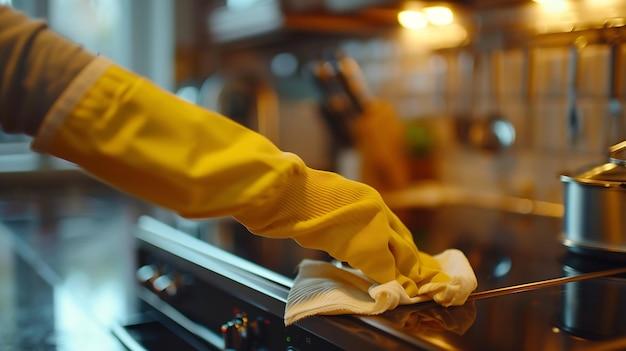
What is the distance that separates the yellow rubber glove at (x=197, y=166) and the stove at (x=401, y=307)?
0.10 meters

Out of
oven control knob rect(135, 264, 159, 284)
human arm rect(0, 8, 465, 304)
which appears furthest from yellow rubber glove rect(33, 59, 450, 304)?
oven control knob rect(135, 264, 159, 284)

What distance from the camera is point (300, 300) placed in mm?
669

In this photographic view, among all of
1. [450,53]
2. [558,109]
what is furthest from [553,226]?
[450,53]

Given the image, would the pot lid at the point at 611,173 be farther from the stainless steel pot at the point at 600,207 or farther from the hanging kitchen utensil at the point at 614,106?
the hanging kitchen utensil at the point at 614,106

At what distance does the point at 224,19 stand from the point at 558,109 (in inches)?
37.4

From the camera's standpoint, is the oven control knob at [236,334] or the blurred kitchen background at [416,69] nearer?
the oven control knob at [236,334]

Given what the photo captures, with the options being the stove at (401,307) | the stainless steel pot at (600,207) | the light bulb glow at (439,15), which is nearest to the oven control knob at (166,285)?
the stove at (401,307)

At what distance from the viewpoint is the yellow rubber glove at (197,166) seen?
52 cm

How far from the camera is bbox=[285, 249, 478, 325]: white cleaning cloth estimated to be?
638 millimetres

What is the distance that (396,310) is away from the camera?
649mm

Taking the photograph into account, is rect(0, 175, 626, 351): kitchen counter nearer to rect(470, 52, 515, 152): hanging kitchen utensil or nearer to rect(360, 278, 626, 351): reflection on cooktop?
rect(360, 278, 626, 351): reflection on cooktop

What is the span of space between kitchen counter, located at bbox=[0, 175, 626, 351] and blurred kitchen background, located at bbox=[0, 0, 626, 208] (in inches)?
6.0

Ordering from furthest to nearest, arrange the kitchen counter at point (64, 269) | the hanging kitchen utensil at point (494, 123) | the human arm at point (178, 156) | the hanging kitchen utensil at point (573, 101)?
the hanging kitchen utensil at point (494, 123)
the hanging kitchen utensil at point (573, 101)
the kitchen counter at point (64, 269)
the human arm at point (178, 156)

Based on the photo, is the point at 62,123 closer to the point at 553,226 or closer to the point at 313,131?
the point at 553,226
